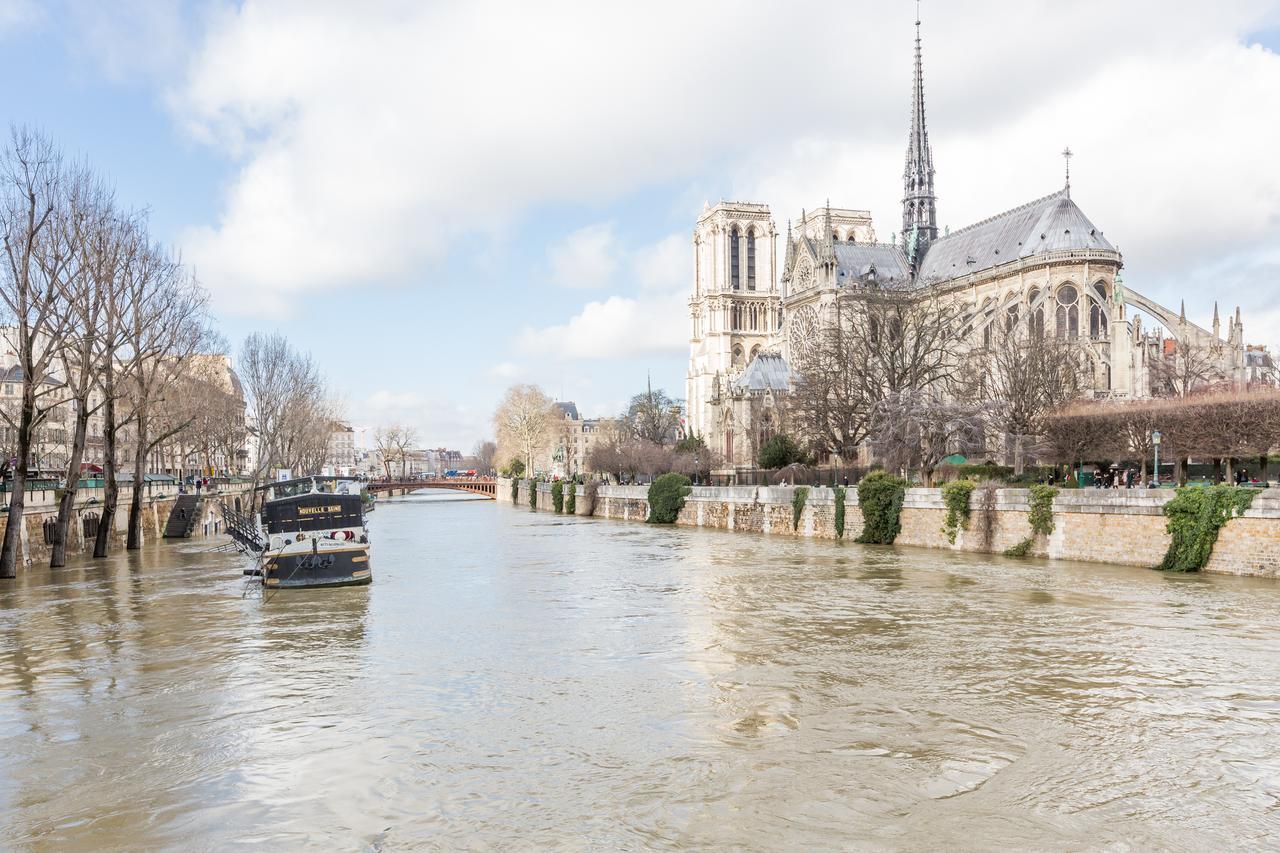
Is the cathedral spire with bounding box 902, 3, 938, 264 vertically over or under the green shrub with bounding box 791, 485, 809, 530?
over

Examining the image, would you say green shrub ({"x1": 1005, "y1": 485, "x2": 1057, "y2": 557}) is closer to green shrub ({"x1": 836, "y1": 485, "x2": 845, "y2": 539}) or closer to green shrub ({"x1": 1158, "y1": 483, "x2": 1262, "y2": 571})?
green shrub ({"x1": 1158, "y1": 483, "x2": 1262, "y2": 571})

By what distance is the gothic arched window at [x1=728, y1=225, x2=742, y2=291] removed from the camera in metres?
127

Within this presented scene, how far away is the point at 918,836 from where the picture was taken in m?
9.01

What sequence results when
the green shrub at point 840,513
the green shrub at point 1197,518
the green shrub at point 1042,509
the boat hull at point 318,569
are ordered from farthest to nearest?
the green shrub at point 840,513 < the green shrub at point 1042,509 < the boat hull at point 318,569 < the green shrub at point 1197,518

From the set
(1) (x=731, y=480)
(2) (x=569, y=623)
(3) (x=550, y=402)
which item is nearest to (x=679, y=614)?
(2) (x=569, y=623)

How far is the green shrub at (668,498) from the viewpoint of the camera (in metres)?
58.9

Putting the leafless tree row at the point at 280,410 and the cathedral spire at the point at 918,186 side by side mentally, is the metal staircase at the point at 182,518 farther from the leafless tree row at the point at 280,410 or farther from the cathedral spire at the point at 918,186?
the cathedral spire at the point at 918,186

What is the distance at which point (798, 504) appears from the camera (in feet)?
147

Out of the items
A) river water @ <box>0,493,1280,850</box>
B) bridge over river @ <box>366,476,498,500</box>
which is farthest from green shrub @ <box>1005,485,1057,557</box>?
bridge over river @ <box>366,476,498,500</box>

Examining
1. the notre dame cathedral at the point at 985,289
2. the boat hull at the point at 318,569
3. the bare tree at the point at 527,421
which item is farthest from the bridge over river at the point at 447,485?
the boat hull at the point at 318,569

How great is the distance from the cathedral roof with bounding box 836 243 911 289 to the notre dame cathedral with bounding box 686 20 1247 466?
98 mm

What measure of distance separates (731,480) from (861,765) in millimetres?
58274

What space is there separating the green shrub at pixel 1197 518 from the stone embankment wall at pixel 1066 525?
0.73 ft

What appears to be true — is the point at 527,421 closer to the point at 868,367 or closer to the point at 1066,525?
the point at 868,367
